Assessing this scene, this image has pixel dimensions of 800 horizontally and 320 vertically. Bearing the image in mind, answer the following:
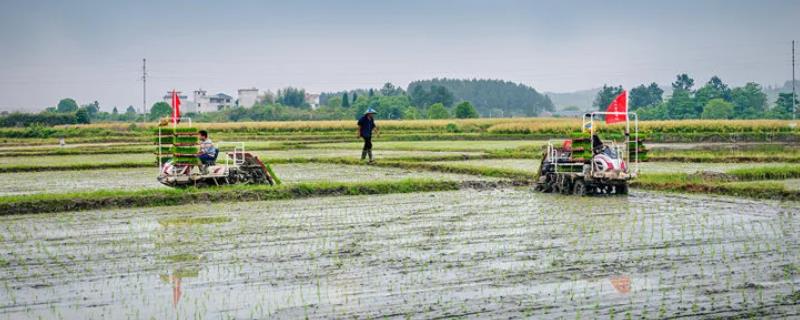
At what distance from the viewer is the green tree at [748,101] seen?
121562 mm

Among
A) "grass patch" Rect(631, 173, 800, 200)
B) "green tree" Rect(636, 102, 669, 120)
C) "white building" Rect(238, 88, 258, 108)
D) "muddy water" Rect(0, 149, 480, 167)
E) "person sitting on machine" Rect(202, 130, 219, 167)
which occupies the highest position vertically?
"white building" Rect(238, 88, 258, 108)

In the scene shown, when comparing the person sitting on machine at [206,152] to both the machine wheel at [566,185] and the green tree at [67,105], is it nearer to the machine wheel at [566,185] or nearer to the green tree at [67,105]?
the machine wheel at [566,185]

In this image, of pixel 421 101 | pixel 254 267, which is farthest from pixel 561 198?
pixel 421 101

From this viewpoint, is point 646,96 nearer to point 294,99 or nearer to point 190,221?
point 294,99

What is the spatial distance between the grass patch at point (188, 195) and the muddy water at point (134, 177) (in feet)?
8.15

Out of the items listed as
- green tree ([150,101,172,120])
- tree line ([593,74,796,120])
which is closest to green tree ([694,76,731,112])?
tree line ([593,74,796,120])

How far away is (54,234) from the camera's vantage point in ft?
41.7

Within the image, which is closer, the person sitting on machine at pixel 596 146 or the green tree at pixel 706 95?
the person sitting on machine at pixel 596 146

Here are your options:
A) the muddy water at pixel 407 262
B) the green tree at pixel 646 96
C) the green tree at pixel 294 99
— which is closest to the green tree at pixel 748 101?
the green tree at pixel 646 96

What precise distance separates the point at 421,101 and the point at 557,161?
13287 cm

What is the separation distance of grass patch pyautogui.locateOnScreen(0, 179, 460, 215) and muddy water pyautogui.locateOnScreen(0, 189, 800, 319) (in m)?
0.91

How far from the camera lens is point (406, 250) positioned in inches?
438

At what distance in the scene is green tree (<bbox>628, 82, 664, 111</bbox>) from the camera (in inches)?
6132

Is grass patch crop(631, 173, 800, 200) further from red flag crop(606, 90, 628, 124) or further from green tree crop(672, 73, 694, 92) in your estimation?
green tree crop(672, 73, 694, 92)
